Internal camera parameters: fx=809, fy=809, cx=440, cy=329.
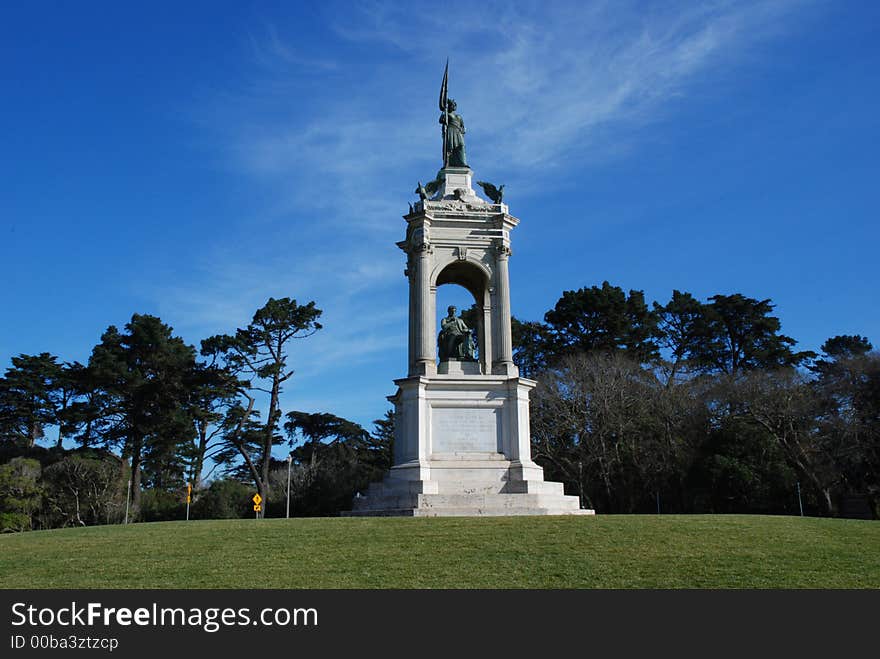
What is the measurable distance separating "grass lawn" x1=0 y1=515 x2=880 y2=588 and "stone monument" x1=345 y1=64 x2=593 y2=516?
321 centimetres

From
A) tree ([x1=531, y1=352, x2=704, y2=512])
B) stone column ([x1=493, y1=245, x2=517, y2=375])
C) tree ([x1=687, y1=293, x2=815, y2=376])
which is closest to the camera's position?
stone column ([x1=493, y1=245, x2=517, y2=375])

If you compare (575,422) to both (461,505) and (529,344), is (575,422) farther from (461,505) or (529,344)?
(461,505)

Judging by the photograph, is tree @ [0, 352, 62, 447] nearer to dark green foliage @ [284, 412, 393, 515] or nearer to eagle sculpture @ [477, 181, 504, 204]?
dark green foliage @ [284, 412, 393, 515]

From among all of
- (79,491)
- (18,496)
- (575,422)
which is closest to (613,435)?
(575,422)

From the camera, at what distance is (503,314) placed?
23.3 meters

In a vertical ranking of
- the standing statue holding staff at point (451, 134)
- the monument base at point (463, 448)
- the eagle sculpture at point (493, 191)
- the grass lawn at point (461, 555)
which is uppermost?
the standing statue holding staff at point (451, 134)

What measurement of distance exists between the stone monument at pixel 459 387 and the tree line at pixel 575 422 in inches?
917

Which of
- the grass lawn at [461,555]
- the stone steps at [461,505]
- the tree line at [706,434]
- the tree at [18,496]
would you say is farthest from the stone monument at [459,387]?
the tree at [18,496]

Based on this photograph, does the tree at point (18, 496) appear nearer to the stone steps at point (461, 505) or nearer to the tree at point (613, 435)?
the tree at point (613, 435)

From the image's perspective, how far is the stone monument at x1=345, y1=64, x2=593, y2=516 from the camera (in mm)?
19922

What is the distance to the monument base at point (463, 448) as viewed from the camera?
65.4 ft

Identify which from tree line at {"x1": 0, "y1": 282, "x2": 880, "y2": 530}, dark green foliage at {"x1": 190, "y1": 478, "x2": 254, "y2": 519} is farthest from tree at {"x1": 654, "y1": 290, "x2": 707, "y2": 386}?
dark green foliage at {"x1": 190, "y1": 478, "x2": 254, "y2": 519}

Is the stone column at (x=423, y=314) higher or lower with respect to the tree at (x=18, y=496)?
higher

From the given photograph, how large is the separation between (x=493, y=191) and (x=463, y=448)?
8.20 metres
